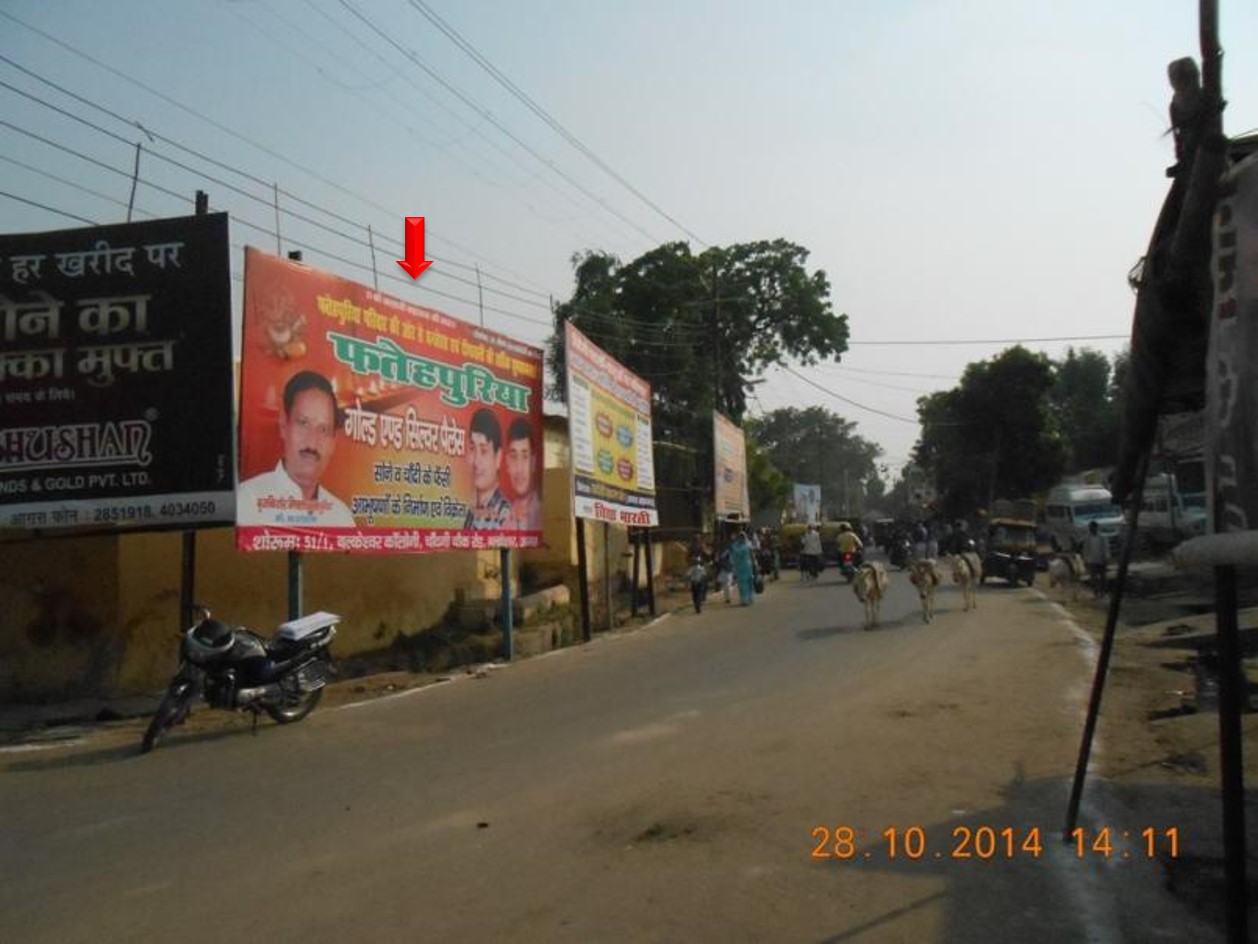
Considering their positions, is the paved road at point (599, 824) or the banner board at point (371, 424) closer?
the paved road at point (599, 824)

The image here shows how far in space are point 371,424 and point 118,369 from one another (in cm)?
307

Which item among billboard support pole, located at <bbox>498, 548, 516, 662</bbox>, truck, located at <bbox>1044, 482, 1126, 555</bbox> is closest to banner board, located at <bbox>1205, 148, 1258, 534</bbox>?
billboard support pole, located at <bbox>498, 548, 516, 662</bbox>

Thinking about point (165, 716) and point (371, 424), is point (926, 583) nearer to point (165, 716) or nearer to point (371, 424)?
point (371, 424)

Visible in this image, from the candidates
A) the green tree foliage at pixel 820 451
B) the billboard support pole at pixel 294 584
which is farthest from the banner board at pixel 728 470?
the green tree foliage at pixel 820 451

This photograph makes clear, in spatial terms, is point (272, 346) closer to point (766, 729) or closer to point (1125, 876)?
point (766, 729)

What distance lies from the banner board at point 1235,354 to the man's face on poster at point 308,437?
10.3 metres

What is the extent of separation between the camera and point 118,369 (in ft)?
39.1

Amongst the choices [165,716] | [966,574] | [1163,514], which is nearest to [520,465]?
[165,716]

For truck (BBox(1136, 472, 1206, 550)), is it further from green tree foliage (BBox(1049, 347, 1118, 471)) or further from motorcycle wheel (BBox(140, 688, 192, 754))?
green tree foliage (BBox(1049, 347, 1118, 471))

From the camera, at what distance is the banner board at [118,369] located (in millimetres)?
11789

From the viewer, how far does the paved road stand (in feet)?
16.7

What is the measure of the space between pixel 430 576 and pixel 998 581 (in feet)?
61.5

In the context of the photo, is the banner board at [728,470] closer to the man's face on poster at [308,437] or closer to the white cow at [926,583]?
the white cow at [926,583]
